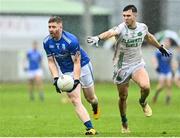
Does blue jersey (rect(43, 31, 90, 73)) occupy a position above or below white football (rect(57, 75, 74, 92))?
above

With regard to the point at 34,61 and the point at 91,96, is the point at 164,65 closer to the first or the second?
the point at 34,61

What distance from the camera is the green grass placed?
696 inches

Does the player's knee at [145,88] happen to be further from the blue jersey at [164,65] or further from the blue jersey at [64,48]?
the blue jersey at [164,65]

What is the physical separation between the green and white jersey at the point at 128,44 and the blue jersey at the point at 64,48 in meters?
1.04

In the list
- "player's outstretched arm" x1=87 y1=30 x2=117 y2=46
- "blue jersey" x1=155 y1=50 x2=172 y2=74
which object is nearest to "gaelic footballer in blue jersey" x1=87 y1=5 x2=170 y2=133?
"player's outstretched arm" x1=87 y1=30 x2=117 y2=46

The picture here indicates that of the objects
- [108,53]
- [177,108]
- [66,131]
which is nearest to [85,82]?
[66,131]

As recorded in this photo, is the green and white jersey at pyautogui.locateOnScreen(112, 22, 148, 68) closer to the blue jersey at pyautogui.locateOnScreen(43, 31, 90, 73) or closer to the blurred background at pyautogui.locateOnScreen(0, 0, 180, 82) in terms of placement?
the blue jersey at pyautogui.locateOnScreen(43, 31, 90, 73)

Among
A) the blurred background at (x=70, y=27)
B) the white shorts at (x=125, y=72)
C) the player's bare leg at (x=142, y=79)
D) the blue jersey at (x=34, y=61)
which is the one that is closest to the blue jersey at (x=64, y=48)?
the white shorts at (x=125, y=72)

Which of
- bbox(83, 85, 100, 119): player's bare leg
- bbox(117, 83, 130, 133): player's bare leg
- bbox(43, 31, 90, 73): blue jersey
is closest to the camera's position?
bbox(43, 31, 90, 73): blue jersey

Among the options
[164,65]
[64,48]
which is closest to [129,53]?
[64,48]

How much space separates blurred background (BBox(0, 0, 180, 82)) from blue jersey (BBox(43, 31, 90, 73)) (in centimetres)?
2578

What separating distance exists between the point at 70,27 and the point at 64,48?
34.1m

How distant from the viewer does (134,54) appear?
17281 mm

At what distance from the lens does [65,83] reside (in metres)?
15.9
